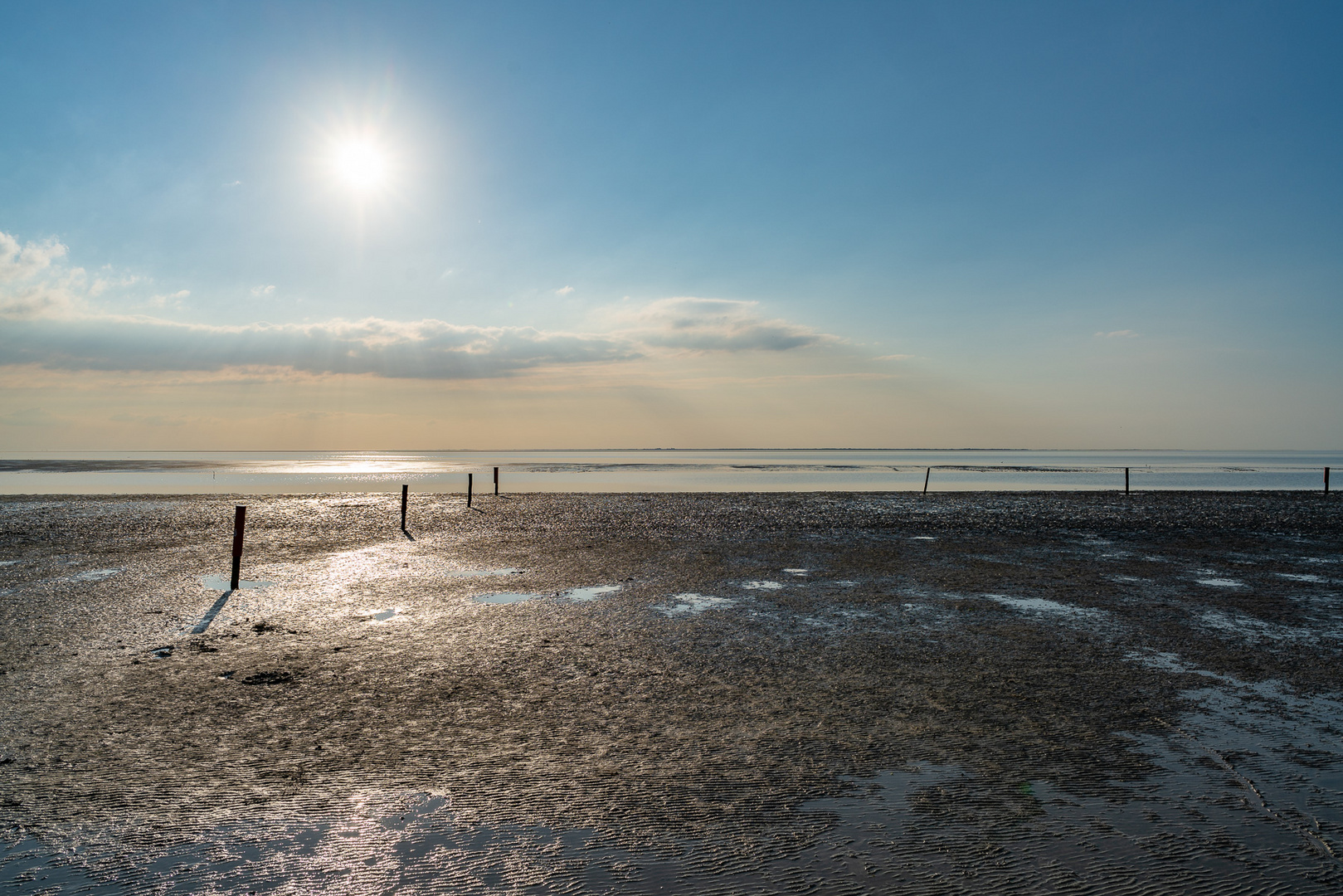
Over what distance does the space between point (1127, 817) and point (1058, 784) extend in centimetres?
50

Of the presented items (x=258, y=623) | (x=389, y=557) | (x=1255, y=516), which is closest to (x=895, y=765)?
(x=258, y=623)

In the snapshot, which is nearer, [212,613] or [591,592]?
[212,613]

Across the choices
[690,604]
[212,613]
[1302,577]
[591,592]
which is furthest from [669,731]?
[1302,577]

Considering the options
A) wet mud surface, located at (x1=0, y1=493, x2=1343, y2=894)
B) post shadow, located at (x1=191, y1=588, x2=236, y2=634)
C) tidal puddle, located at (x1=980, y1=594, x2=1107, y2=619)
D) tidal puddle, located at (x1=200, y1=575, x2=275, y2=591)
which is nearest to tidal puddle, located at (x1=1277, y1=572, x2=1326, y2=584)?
wet mud surface, located at (x1=0, y1=493, x2=1343, y2=894)

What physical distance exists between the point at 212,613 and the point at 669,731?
8240 millimetres

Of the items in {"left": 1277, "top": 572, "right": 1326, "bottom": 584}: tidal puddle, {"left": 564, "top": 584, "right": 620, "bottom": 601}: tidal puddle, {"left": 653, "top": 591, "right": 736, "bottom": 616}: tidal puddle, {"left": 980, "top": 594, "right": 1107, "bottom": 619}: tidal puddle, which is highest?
{"left": 1277, "top": 572, "right": 1326, "bottom": 584}: tidal puddle

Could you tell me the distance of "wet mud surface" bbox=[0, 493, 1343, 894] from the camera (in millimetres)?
4223

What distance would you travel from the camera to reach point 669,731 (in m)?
6.23

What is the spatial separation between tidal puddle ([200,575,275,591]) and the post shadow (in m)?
0.25

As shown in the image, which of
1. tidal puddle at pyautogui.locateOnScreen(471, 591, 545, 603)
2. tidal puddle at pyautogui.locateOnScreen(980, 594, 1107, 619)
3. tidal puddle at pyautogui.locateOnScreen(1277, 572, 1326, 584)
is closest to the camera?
tidal puddle at pyautogui.locateOnScreen(980, 594, 1107, 619)

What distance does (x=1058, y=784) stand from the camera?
17.0 ft

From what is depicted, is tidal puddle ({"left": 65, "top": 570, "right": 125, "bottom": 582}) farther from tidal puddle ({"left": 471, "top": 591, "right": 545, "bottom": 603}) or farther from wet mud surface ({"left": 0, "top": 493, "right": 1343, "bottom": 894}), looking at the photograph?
tidal puddle ({"left": 471, "top": 591, "right": 545, "bottom": 603})

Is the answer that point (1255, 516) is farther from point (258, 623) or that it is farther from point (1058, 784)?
point (258, 623)

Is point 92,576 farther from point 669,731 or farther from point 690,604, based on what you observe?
point 669,731
